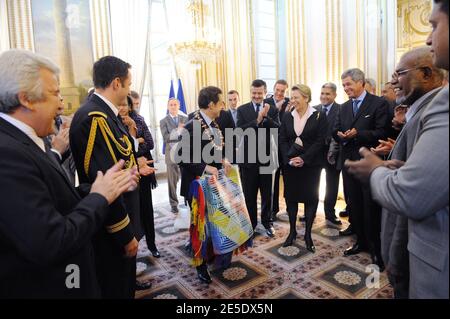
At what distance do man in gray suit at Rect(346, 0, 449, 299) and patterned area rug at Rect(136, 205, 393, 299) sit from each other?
61.3 inches

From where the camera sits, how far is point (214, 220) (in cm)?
273

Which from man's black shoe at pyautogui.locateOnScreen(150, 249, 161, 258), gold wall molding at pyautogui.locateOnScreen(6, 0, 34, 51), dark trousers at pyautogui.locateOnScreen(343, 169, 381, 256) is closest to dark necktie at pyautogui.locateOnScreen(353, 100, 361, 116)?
dark trousers at pyautogui.locateOnScreen(343, 169, 381, 256)

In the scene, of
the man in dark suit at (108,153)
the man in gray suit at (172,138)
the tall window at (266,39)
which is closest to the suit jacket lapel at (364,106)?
the man in dark suit at (108,153)

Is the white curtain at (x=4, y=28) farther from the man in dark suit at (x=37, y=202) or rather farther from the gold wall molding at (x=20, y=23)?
the man in dark suit at (x=37, y=202)

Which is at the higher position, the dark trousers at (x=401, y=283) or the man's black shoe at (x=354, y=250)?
the dark trousers at (x=401, y=283)

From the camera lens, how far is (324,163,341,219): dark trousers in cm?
415

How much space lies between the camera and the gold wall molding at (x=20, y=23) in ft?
19.3

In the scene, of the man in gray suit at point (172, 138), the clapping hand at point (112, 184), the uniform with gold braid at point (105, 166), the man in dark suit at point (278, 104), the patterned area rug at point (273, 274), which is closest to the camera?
the clapping hand at point (112, 184)

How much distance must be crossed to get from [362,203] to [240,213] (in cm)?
133

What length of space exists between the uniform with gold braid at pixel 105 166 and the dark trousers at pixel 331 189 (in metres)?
3.02

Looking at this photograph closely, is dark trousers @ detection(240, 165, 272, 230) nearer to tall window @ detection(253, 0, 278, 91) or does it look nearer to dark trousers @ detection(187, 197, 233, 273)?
dark trousers @ detection(187, 197, 233, 273)

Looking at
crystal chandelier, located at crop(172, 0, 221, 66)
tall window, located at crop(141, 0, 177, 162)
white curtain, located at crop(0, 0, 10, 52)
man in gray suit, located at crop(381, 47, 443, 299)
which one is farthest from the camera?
tall window, located at crop(141, 0, 177, 162)

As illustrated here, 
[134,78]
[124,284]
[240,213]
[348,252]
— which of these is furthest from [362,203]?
[134,78]

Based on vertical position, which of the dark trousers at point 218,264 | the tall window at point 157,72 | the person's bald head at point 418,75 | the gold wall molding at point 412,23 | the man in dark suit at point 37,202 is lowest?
the dark trousers at point 218,264
